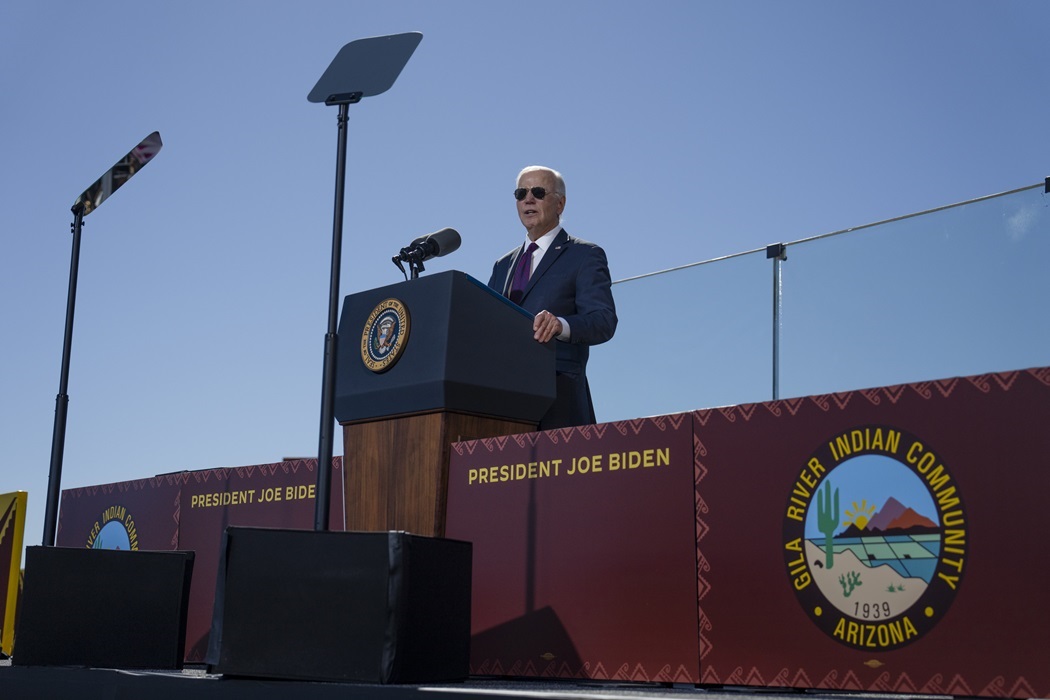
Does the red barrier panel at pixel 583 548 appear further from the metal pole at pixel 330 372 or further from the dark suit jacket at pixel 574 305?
the dark suit jacket at pixel 574 305

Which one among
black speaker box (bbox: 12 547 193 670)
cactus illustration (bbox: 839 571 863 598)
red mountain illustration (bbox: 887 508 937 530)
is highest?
red mountain illustration (bbox: 887 508 937 530)

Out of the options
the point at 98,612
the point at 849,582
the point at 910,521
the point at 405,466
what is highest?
the point at 405,466

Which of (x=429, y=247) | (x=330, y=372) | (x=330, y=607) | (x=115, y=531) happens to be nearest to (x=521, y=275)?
(x=429, y=247)

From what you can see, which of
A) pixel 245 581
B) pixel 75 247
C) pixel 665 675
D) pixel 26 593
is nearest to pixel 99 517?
pixel 75 247

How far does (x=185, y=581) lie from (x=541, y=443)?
4.05ft

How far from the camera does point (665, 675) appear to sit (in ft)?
9.68

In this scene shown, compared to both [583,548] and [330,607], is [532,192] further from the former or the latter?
[330,607]

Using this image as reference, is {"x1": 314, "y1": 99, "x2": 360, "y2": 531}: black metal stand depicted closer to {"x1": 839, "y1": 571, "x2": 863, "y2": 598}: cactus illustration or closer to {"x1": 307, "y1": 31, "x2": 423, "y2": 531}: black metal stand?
{"x1": 307, "y1": 31, "x2": 423, "y2": 531}: black metal stand

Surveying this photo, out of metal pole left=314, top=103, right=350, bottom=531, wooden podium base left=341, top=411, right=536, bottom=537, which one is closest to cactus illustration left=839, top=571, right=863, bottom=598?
wooden podium base left=341, top=411, right=536, bottom=537

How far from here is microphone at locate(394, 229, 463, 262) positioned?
3889mm

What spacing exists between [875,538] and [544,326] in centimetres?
144

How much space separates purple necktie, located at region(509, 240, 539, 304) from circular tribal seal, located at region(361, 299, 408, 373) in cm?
66

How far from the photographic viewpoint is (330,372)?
11.6 ft

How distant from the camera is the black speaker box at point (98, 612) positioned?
3547 mm
